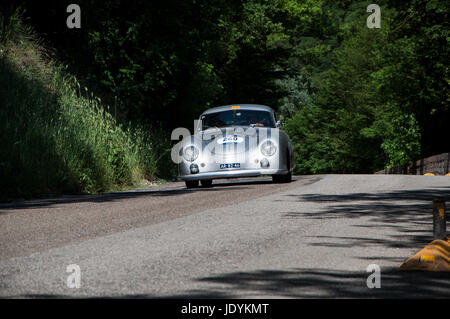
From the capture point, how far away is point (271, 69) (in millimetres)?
37625

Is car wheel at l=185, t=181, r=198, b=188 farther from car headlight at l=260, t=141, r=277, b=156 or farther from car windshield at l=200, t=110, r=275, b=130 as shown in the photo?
car headlight at l=260, t=141, r=277, b=156

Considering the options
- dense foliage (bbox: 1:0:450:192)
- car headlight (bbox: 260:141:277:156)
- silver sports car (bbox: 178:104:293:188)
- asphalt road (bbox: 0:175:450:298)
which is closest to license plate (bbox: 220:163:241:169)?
silver sports car (bbox: 178:104:293:188)

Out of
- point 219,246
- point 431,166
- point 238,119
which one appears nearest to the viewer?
point 219,246

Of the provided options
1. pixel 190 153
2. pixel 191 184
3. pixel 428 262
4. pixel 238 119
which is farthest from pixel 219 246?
pixel 238 119

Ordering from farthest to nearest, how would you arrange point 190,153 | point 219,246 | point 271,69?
point 271,69, point 190,153, point 219,246

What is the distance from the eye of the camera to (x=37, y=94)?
1659 centimetres

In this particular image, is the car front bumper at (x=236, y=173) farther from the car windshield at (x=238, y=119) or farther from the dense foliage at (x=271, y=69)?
the dense foliage at (x=271, y=69)

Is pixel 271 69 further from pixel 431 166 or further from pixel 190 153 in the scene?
pixel 190 153

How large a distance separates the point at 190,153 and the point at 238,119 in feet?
5.48

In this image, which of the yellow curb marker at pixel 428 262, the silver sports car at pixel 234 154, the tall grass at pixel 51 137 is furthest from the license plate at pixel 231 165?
the yellow curb marker at pixel 428 262

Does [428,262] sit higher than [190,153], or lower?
lower

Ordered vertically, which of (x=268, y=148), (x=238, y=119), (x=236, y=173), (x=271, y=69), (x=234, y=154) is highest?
(x=271, y=69)
